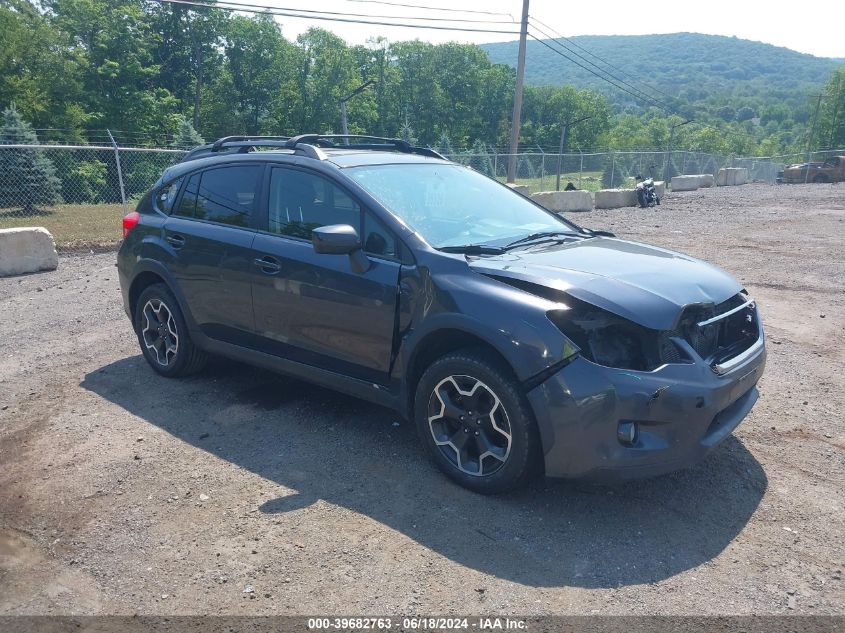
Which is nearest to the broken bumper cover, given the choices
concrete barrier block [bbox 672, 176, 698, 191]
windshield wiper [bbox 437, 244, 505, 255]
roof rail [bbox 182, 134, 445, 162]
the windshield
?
windshield wiper [bbox 437, 244, 505, 255]

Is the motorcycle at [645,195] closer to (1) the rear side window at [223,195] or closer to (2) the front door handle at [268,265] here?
(1) the rear side window at [223,195]

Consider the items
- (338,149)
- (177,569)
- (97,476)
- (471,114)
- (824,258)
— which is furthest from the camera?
(471,114)

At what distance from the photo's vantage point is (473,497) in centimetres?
364

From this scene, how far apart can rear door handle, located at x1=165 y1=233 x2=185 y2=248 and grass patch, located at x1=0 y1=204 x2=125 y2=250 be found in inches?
316

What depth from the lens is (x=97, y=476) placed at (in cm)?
396

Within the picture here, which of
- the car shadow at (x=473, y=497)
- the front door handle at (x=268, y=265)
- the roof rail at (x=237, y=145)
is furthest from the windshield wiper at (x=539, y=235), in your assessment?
the roof rail at (x=237, y=145)

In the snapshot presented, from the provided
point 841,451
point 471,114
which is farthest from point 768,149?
point 841,451

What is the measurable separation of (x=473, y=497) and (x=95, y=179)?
77.9 feet

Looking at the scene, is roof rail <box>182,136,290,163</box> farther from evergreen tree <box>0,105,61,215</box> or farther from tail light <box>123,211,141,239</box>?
evergreen tree <box>0,105,61,215</box>

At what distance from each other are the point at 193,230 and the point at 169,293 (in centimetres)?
59

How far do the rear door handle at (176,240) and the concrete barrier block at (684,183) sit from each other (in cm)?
3160

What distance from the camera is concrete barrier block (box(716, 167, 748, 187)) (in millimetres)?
40938

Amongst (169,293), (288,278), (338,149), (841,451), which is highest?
(338,149)

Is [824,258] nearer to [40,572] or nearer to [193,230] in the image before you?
[193,230]
